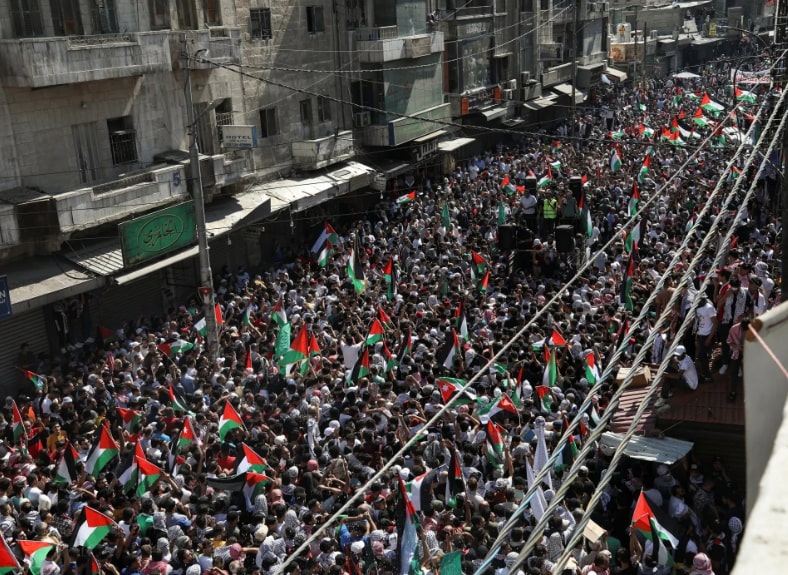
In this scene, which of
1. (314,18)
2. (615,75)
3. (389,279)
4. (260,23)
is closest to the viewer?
(389,279)

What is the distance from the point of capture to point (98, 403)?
13.6 meters

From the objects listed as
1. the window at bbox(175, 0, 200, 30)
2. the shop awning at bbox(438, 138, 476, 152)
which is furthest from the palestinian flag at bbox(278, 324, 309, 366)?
the shop awning at bbox(438, 138, 476, 152)

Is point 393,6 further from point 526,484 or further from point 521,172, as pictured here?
Answer: point 526,484

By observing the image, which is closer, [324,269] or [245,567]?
[245,567]

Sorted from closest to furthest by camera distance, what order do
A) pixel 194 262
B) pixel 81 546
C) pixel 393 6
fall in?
pixel 81 546
pixel 194 262
pixel 393 6

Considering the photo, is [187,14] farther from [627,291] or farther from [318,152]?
[627,291]

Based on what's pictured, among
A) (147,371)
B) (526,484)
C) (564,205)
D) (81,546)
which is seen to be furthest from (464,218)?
(81,546)

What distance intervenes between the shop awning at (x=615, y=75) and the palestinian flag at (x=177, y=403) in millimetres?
46890

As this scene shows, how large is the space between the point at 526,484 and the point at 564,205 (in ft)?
40.0

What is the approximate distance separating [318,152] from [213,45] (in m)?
5.25

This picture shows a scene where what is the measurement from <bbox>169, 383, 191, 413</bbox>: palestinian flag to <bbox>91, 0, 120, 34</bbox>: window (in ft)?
29.7

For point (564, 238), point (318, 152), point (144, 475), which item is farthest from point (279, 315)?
point (318, 152)

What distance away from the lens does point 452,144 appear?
112 feet

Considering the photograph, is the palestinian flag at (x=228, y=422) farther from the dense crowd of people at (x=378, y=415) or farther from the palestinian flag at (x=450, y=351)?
the palestinian flag at (x=450, y=351)
